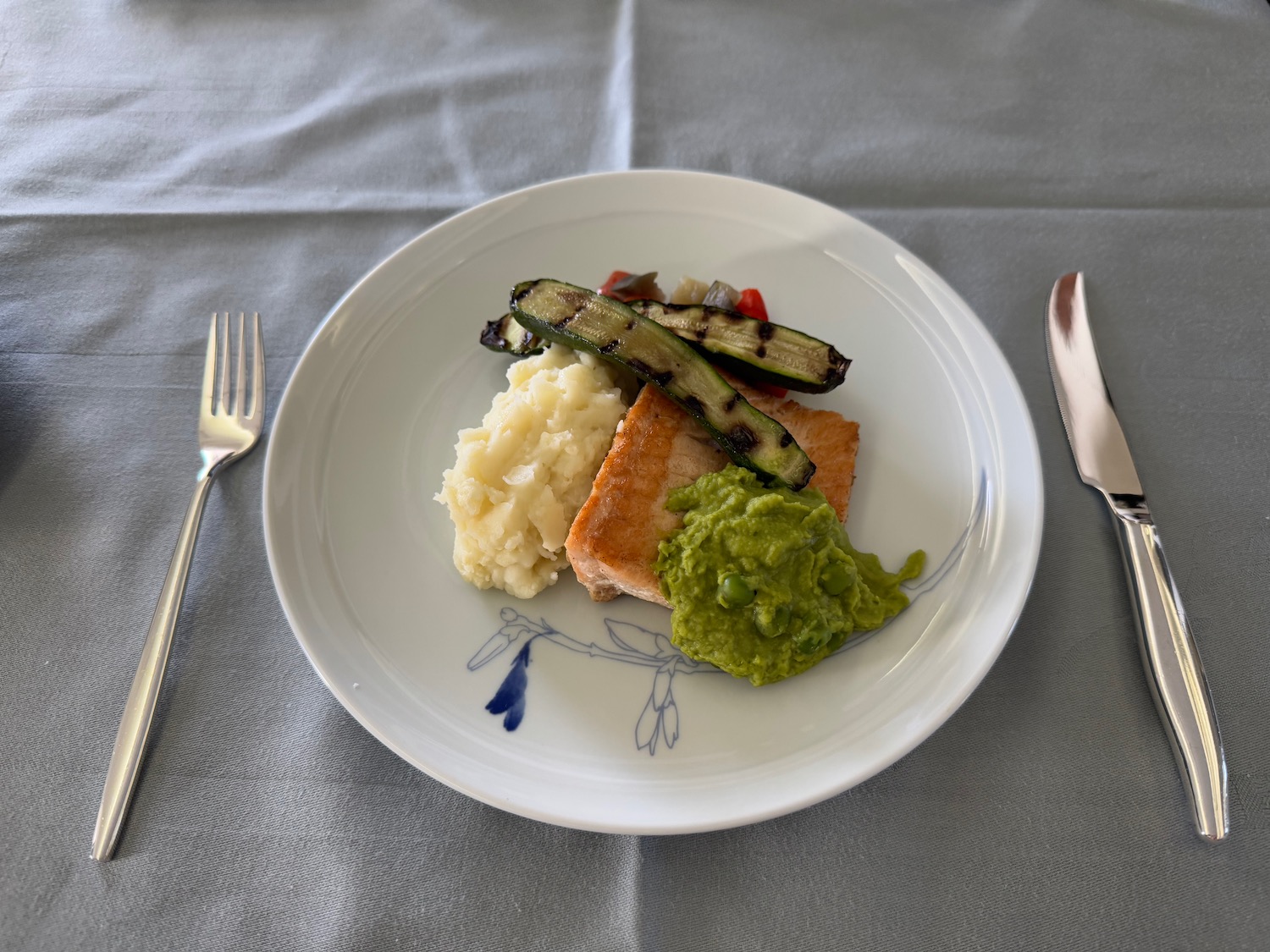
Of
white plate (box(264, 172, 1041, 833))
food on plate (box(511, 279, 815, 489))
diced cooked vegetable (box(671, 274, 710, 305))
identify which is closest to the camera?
white plate (box(264, 172, 1041, 833))

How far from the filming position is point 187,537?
9.91 feet

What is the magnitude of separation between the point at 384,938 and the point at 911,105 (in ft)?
15.3

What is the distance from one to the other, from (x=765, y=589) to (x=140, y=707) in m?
2.13

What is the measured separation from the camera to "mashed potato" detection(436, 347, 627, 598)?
277 centimetres

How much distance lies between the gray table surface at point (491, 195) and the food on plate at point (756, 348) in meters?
1.10

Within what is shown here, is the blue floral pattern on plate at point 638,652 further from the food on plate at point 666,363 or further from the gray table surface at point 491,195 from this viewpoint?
the food on plate at point 666,363

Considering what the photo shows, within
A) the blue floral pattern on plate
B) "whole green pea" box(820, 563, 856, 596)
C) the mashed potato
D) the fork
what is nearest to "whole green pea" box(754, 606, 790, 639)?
Result: "whole green pea" box(820, 563, 856, 596)

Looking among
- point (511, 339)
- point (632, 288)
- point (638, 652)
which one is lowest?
point (638, 652)

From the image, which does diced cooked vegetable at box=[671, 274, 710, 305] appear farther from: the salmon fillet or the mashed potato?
the mashed potato

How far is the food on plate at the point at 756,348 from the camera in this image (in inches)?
120

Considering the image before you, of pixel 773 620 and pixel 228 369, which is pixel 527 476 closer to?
pixel 773 620

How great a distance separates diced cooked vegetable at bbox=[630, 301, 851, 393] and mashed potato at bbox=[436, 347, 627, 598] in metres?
0.42

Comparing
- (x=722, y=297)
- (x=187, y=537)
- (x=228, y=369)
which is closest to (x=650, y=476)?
(x=722, y=297)

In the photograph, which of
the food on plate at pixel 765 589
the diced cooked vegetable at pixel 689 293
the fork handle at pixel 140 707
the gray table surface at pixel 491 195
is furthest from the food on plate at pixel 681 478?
the fork handle at pixel 140 707
